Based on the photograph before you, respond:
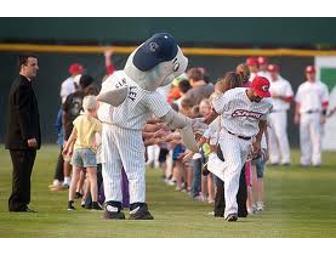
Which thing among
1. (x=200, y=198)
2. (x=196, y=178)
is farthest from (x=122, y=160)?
(x=196, y=178)

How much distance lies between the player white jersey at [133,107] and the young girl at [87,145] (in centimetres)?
130

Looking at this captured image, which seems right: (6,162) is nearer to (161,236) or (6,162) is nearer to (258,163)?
→ (258,163)

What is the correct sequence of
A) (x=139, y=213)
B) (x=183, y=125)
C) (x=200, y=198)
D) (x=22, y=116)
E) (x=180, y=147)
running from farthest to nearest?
(x=180, y=147) → (x=200, y=198) → (x=22, y=116) → (x=139, y=213) → (x=183, y=125)

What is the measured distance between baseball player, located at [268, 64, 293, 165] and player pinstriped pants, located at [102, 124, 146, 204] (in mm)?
8643

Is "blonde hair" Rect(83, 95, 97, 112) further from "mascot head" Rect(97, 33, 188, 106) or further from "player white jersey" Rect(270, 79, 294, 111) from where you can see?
"player white jersey" Rect(270, 79, 294, 111)

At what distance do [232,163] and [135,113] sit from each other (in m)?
0.93

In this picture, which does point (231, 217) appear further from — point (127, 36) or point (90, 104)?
point (127, 36)

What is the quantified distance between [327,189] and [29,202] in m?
4.40

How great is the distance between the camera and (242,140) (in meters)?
11.6

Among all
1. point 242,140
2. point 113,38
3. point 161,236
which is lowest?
point 161,236

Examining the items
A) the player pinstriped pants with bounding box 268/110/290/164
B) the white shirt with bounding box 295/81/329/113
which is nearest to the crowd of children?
the player pinstriped pants with bounding box 268/110/290/164

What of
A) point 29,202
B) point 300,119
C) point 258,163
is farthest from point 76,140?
point 300,119

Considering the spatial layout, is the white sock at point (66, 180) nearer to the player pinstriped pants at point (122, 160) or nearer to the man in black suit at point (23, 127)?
the man in black suit at point (23, 127)

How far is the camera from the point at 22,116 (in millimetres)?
11797
